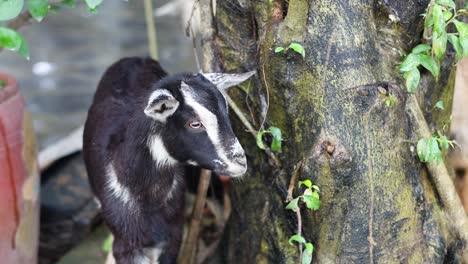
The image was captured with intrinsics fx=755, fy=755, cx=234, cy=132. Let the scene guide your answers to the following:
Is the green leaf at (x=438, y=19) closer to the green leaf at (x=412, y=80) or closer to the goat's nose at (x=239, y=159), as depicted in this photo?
the green leaf at (x=412, y=80)

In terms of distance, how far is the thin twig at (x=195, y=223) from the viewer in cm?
361

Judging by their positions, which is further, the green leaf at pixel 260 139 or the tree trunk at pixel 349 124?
the green leaf at pixel 260 139

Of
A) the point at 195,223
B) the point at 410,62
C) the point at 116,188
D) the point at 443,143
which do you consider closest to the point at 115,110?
the point at 116,188

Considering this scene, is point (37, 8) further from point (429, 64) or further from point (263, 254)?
point (429, 64)

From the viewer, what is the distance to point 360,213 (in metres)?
2.97

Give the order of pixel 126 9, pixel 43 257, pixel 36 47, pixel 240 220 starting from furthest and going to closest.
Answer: pixel 126 9 → pixel 36 47 → pixel 43 257 → pixel 240 220

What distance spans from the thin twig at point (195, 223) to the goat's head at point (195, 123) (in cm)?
62

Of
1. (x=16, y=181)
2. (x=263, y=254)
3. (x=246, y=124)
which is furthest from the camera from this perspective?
(x=16, y=181)

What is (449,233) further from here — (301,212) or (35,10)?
(35,10)

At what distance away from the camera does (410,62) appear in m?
2.86

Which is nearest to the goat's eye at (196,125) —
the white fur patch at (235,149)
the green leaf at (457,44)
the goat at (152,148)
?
the goat at (152,148)

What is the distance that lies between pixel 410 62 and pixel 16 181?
6.34 ft

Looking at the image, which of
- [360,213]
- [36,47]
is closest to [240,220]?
[360,213]

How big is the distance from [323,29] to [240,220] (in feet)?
3.57
